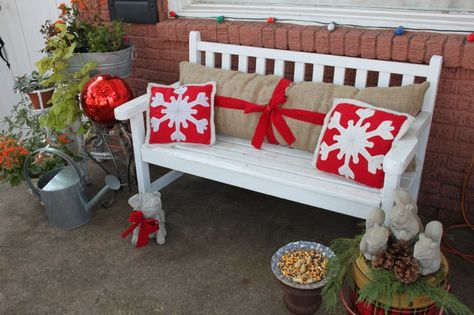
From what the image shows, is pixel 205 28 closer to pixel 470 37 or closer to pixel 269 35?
pixel 269 35

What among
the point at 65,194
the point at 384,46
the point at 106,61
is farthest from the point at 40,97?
the point at 384,46

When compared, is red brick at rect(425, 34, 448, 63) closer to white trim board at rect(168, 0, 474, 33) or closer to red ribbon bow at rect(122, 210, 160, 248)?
white trim board at rect(168, 0, 474, 33)

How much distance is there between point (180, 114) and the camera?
8.05 feet

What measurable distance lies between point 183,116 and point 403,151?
116cm

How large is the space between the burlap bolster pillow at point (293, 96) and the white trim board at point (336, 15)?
Answer: 0.44m

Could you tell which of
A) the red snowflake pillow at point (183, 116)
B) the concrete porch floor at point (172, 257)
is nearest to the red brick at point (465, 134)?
the concrete porch floor at point (172, 257)

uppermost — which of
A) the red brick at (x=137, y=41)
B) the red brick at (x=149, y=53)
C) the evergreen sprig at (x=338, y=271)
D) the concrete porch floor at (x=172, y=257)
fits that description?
the red brick at (x=137, y=41)

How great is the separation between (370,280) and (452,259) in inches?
38.7

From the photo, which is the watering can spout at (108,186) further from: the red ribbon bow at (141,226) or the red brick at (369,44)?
the red brick at (369,44)

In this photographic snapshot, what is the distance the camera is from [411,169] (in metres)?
2.16

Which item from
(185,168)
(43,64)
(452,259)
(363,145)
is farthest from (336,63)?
(43,64)

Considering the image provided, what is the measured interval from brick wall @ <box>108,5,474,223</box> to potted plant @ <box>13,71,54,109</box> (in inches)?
37.7

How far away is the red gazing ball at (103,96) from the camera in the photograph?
257cm

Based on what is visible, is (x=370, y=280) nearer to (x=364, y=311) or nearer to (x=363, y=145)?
(x=364, y=311)
